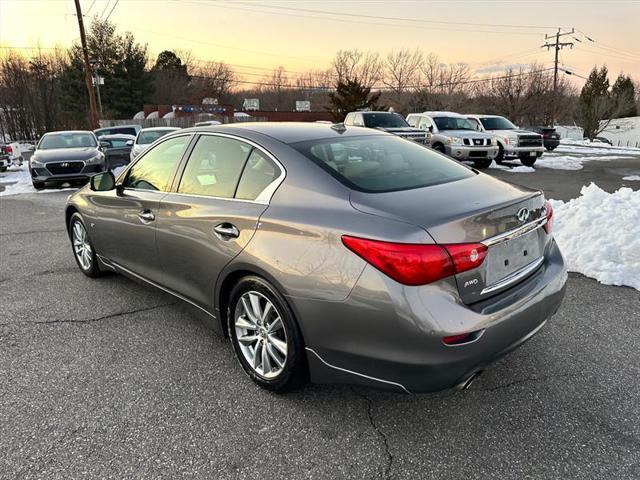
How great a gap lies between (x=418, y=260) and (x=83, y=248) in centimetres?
432

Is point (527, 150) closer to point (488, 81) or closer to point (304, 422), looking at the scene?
point (304, 422)

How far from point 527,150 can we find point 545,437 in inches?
622

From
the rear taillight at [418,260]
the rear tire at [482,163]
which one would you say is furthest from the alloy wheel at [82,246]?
the rear tire at [482,163]

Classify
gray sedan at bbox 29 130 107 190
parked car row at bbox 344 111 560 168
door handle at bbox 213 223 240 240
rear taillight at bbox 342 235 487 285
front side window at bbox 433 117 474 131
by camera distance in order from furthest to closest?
front side window at bbox 433 117 474 131, parked car row at bbox 344 111 560 168, gray sedan at bbox 29 130 107 190, door handle at bbox 213 223 240 240, rear taillight at bbox 342 235 487 285

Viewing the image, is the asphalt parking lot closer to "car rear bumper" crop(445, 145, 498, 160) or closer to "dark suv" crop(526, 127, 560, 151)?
"car rear bumper" crop(445, 145, 498, 160)

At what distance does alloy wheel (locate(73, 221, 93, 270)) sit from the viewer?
5.02 m

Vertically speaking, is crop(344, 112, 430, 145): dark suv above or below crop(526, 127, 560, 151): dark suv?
above

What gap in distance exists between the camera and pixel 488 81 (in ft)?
172

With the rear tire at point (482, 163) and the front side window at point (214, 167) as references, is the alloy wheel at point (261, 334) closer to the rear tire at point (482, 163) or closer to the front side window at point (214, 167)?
the front side window at point (214, 167)

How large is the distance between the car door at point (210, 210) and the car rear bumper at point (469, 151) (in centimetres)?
1265

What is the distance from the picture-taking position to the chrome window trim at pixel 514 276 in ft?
7.73

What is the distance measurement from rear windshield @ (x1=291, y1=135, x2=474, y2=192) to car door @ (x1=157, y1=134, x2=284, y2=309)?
322 mm

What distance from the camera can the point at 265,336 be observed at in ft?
9.39

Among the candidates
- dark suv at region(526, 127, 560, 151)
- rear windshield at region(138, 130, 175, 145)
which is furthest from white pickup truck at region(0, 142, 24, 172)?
dark suv at region(526, 127, 560, 151)
